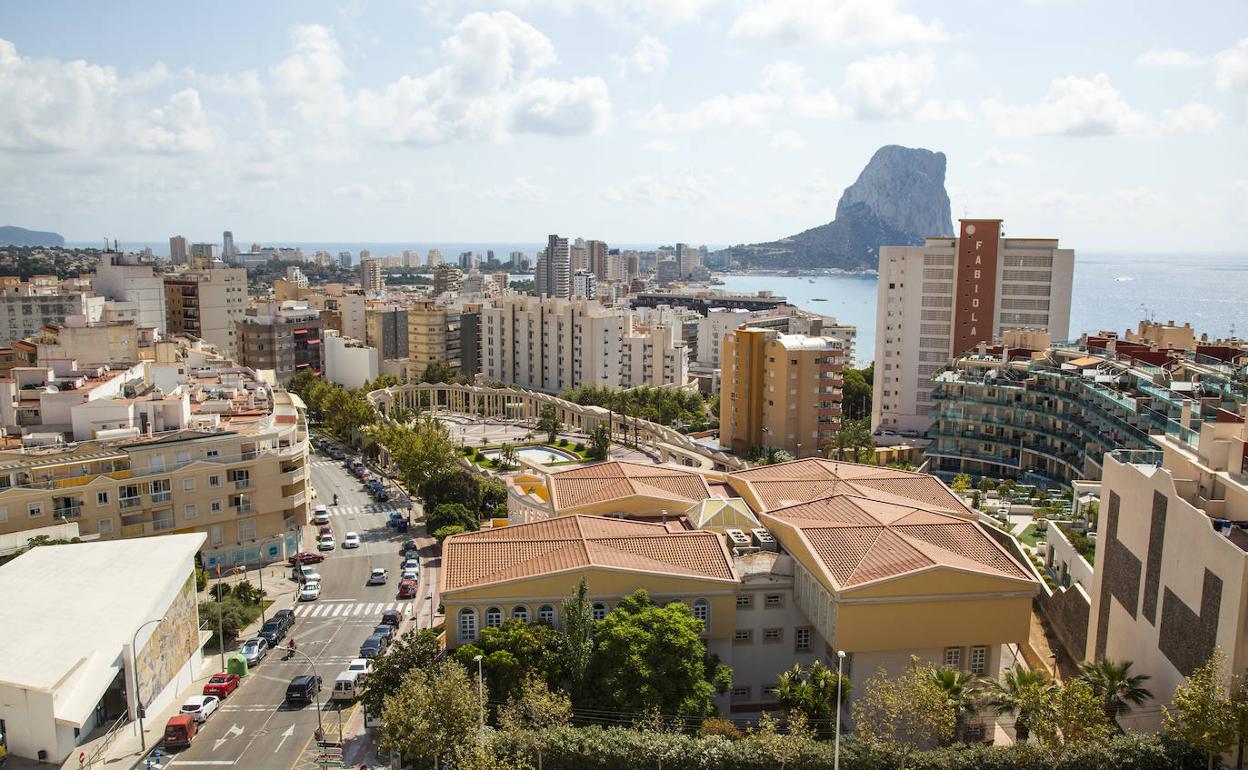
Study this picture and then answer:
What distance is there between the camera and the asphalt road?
79.5ft

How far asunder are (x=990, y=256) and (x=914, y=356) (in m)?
8.91

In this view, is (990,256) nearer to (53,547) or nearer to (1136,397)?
(1136,397)

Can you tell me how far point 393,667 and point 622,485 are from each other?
11.4m

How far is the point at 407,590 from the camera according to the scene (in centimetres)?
3731

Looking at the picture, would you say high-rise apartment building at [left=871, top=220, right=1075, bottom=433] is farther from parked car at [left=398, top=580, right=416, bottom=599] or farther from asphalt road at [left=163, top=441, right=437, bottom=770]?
parked car at [left=398, top=580, right=416, bottom=599]

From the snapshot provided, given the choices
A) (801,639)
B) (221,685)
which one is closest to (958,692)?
(801,639)

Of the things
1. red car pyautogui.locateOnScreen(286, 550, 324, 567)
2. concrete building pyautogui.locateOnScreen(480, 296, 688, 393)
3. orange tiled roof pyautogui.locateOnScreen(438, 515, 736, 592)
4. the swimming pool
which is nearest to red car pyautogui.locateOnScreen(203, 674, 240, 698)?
orange tiled roof pyautogui.locateOnScreen(438, 515, 736, 592)

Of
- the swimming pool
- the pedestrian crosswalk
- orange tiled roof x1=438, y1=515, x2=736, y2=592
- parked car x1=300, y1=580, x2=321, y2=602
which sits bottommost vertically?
the pedestrian crosswalk

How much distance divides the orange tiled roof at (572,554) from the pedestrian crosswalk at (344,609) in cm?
1021

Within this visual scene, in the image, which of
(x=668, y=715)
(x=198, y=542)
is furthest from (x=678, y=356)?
(x=668, y=715)

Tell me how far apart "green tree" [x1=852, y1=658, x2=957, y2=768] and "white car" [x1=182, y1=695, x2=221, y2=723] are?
57.2 feet

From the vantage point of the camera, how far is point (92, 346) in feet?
195

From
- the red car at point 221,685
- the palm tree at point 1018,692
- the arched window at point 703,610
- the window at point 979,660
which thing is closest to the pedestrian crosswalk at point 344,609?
the red car at point 221,685

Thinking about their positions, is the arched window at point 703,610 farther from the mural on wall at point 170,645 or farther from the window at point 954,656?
the mural on wall at point 170,645
